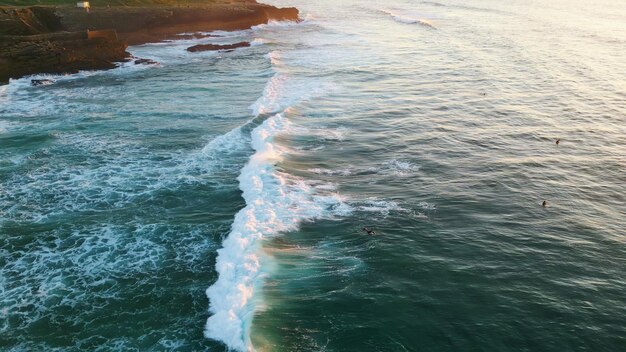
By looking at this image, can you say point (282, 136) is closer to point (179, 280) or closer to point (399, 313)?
point (179, 280)

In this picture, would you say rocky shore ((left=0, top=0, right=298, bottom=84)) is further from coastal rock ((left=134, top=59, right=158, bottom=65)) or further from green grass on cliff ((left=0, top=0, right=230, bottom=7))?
green grass on cliff ((left=0, top=0, right=230, bottom=7))

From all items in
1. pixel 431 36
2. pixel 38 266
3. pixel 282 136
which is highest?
pixel 431 36

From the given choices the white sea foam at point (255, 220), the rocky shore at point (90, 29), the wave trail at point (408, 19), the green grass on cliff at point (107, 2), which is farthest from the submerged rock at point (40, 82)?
the wave trail at point (408, 19)

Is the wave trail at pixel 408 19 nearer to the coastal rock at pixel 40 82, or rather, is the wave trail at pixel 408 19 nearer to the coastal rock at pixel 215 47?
the coastal rock at pixel 215 47

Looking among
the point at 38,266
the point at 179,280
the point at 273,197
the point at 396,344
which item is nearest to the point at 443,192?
the point at 273,197

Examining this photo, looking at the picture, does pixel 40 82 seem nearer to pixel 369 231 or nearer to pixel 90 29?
pixel 90 29

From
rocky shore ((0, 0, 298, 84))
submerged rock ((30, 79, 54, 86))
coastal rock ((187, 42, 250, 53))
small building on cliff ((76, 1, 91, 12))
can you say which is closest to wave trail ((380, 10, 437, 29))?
rocky shore ((0, 0, 298, 84))
